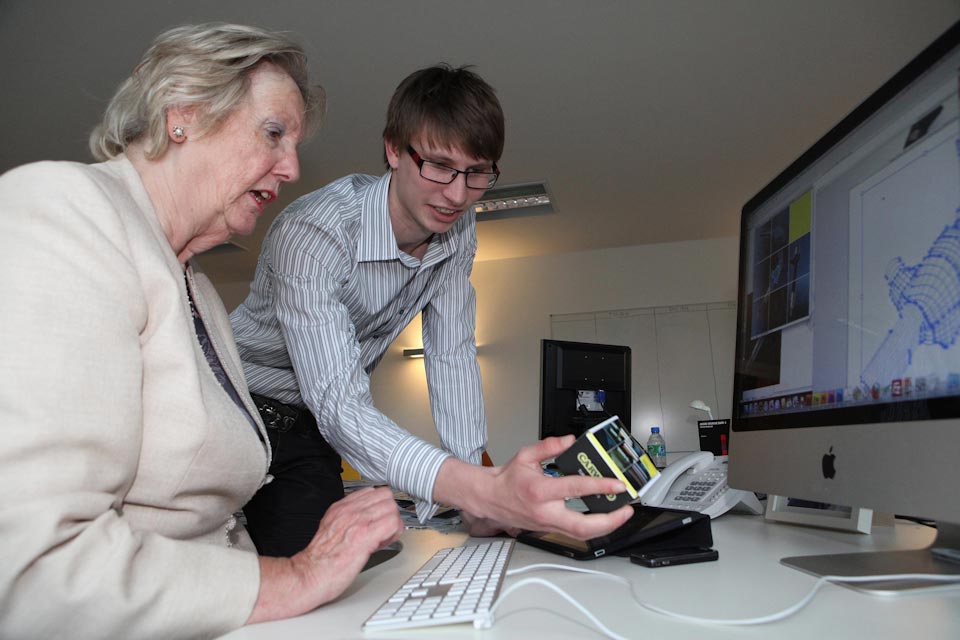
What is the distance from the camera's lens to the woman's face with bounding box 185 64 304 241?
1.07m

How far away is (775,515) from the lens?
1346mm

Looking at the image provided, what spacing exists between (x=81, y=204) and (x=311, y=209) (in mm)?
801

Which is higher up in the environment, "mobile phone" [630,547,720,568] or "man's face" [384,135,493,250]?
"man's face" [384,135,493,250]

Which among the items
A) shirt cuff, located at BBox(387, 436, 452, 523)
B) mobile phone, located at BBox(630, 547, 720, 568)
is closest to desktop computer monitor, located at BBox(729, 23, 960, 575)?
mobile phone, located at BBox(630, 547, 720, 568)

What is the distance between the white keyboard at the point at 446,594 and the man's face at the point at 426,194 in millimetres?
920

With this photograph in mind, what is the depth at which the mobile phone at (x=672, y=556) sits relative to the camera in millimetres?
921

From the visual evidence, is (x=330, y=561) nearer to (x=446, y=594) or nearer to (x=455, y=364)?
(x=446, y=594)

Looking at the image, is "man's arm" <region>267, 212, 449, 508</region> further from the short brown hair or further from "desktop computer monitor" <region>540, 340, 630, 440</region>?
"desktop computer monitor" <region>540, 340, 630, 440</region>

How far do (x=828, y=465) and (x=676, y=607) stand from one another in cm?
38

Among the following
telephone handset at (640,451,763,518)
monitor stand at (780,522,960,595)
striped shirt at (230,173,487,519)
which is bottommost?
telephone handset at (640,451,763,518)

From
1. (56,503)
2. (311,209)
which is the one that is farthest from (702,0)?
(56,503)

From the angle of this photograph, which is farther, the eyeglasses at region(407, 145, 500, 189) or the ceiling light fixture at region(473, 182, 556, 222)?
the ceiling light fixture at region(473, 182, 556, 222)

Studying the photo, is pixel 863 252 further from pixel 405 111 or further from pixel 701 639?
pixel 405 111

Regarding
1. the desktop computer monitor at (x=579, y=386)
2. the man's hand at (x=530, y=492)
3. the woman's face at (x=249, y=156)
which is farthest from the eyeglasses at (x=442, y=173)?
the desktop computer monitor at (x=579, y=386)
